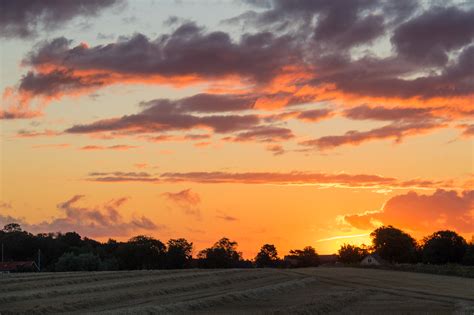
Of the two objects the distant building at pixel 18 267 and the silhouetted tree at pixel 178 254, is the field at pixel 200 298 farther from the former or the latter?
the silhouetted tree at pixel 178 254

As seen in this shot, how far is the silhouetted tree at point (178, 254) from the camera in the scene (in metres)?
175

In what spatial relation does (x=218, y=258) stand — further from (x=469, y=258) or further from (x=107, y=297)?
(x=107, y=297)

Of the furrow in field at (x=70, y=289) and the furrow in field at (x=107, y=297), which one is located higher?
the furrow in field at (x=70, y=289)

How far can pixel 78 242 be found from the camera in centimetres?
19588

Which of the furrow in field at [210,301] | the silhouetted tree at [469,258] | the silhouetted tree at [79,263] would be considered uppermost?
the silhouetted tree at [79,263]

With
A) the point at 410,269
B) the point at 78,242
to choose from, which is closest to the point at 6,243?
the point at 78,242

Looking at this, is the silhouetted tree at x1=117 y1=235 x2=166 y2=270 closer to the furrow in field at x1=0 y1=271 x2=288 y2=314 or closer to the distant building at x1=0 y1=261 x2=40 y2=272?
the distant building at x1=0 y1=261 x2=40 y2=272

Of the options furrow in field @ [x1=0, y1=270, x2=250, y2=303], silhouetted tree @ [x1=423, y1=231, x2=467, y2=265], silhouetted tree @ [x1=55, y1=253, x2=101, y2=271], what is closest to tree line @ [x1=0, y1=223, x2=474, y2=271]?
silhouetted tree @ [x1=423, y1=231, x2=467, y2=265]

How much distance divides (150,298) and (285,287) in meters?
17.1

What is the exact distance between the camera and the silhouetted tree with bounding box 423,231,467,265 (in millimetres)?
182250

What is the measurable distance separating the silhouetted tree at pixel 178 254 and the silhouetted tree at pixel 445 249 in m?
56.0

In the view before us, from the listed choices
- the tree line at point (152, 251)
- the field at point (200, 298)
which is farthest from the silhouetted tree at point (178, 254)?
the field at point (200, 298)

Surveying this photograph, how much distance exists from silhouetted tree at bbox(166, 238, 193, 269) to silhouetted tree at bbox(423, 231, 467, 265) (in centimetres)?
5603

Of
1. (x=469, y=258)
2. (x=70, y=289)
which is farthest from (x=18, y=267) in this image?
(x=70, y=289)
